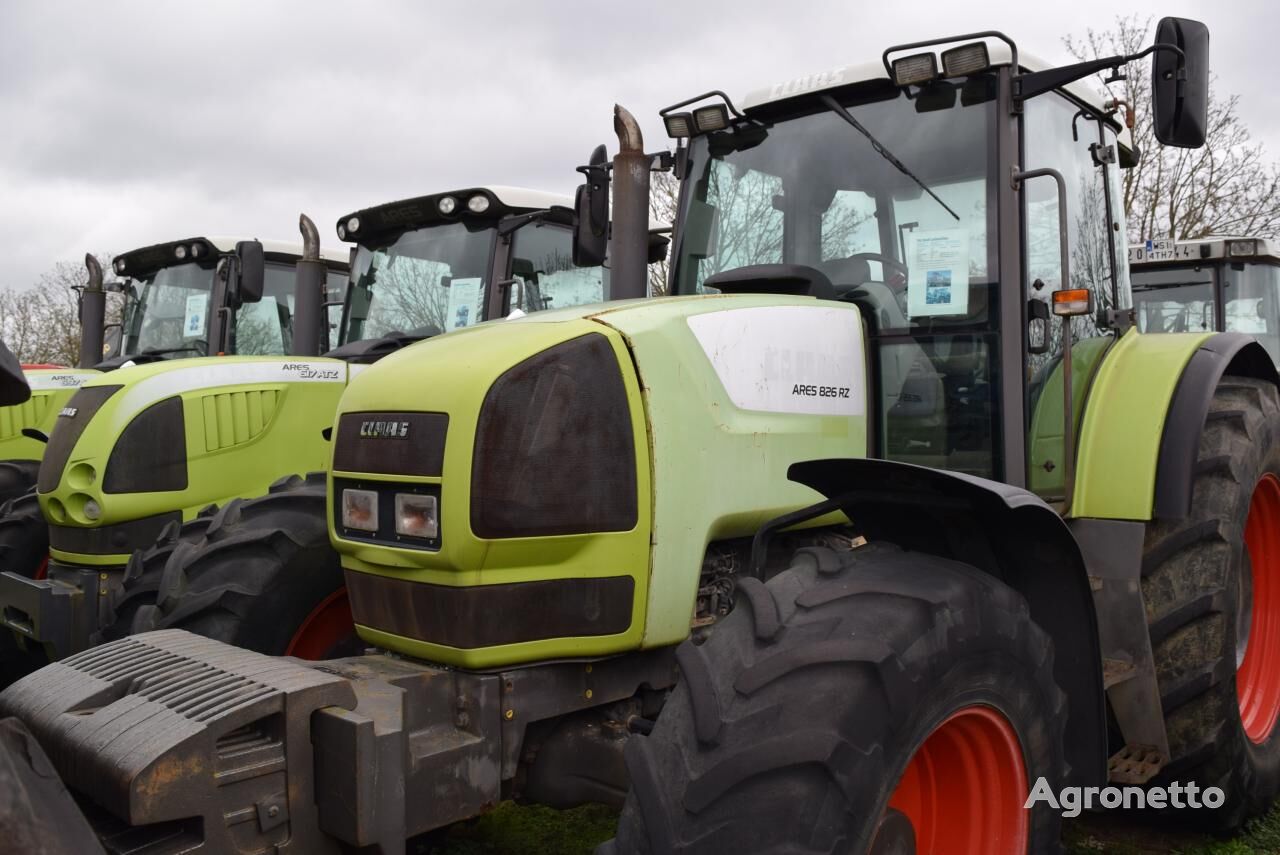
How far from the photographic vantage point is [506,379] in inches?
98.3

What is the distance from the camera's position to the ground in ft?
11.5

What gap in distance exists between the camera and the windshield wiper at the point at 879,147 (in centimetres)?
327

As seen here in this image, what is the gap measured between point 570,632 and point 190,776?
939 mm

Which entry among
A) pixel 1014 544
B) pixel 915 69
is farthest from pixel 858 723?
pixel 915 69

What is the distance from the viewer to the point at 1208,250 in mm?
7688

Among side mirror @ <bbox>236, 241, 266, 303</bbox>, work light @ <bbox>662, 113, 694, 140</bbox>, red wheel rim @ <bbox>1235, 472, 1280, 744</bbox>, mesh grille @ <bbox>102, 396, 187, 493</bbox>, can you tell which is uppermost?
work light @ <bbox>662, 113, 694, 140</bbox>

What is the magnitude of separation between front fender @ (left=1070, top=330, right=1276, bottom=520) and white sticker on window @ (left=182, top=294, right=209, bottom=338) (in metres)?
5.97

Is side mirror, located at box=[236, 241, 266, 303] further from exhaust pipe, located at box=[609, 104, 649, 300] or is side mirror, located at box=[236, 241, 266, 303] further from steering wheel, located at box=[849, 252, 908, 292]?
steering wheel, located at box=[849, 252, 908, 292]

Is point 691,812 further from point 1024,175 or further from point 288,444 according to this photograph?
point 288,444

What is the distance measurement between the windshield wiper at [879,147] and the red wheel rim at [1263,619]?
5.62 feet

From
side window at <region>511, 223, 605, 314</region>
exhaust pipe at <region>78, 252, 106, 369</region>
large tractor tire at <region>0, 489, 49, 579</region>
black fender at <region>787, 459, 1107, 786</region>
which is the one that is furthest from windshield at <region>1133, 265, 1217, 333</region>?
exhaust pipe at <region>78, 252, 106, 369</region>

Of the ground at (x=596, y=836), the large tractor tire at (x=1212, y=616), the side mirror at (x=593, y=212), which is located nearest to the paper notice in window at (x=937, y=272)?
the large tractor tire at (x=1212, y=616)

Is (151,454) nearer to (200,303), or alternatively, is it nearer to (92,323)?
(200,303)

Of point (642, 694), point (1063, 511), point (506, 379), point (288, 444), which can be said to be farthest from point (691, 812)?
point (288, 444)
